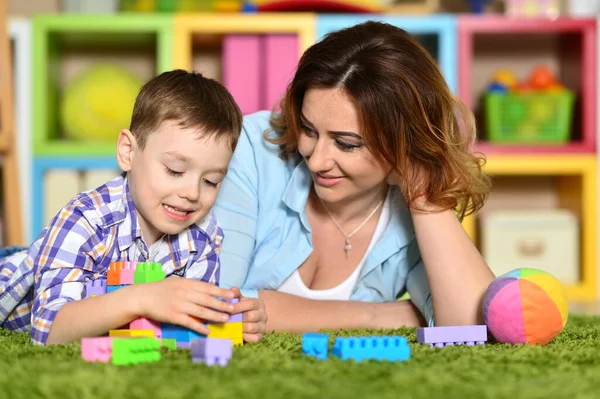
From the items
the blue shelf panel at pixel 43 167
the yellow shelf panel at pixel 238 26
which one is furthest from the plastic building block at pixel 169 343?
the yellow shelf panel at pixel 238 26

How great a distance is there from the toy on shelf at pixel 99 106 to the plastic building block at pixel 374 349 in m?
1.94

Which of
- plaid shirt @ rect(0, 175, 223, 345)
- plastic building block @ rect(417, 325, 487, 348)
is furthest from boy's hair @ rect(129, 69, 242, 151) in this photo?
plastic building block @ rect(417, 325, 487, 348)

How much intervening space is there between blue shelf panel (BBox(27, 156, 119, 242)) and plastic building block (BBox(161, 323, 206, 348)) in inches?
65.6

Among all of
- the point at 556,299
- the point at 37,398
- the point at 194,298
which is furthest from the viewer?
the point at 556,299

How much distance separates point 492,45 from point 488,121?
48 centimetres

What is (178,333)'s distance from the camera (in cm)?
112

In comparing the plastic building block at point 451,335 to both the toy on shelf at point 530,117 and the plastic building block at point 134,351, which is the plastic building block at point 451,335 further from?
the toy on shelf at point 530,117

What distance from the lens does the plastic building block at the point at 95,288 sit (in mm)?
1188

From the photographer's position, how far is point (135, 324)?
1.11 meters

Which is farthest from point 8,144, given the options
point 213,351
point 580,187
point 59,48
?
point 580,187

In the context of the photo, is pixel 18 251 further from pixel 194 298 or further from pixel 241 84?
pixel 241 84

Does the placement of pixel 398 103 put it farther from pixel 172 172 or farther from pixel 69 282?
pixel 69 282

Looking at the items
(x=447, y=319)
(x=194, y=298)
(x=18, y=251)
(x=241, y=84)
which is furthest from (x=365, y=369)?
(x=241, y=84)

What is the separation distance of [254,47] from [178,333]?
1.85 metres
